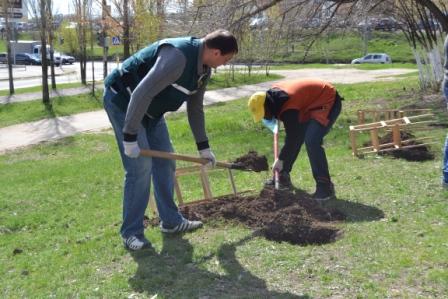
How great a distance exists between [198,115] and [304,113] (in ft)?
4.71

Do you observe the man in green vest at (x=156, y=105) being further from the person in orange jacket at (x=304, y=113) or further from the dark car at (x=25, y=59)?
the dark car at (x=25, y=59)

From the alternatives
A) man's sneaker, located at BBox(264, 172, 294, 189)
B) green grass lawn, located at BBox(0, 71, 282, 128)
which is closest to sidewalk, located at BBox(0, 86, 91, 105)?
green grass lawn, located at BBox(0, 71, 282, 128)

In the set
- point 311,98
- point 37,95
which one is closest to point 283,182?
point 311,98

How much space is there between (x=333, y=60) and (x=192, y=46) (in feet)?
159

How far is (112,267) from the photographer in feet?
15.8

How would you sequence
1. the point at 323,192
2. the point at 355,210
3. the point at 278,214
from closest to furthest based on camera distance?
1. the point at 278,214
2. the point at 355,210
3. the point at 323,192

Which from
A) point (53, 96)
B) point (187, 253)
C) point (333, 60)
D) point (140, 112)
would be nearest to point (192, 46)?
point (140, 112)

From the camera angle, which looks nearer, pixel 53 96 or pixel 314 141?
pixel 314 141

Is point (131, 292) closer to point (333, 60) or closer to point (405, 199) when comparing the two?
point (405, 199)

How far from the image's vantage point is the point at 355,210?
5.89 m

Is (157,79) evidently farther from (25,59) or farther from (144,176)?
(25,59)

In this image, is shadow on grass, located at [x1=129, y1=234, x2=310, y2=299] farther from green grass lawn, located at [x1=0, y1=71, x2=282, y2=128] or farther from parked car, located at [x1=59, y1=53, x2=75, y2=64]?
parked car, located at [x1=59, y1=53, x2=75, y2=64]

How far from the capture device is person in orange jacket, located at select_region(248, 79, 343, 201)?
19.8 feet

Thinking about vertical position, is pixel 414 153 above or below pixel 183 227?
above
